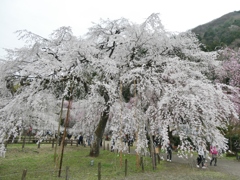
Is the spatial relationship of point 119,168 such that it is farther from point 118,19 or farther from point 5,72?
point 118,19

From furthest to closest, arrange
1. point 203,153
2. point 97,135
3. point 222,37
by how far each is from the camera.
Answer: point 222,37 < point 97,135 < point 203,153

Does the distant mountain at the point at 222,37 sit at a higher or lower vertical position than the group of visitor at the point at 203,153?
higher

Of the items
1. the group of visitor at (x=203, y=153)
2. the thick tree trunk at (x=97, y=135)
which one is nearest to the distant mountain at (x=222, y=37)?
the group of visitor at (x=203, y=153)

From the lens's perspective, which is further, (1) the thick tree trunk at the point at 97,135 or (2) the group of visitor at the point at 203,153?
(1) the thick tree trunk at the point at 97,135

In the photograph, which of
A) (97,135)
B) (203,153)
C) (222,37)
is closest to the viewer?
(203,153)

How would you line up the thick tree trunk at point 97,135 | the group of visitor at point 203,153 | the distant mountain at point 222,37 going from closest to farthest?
the group of visitor at point 203,153 → the thick tree trunk at point 97,135 → the distant mountain at point 222,37

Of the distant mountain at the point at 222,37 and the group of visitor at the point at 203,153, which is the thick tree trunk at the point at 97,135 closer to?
the group of visitor at the point at 203,153

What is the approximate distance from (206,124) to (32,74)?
303 inches

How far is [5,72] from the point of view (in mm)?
9422

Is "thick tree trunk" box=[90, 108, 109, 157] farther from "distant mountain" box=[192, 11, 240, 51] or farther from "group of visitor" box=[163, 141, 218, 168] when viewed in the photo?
"distant mountain" box=[192, 11, 240, 51]

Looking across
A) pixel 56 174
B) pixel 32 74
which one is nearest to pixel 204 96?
pixel 56 174

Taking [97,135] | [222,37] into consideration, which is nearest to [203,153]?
[97,135]

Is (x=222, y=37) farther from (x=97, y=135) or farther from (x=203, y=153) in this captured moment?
(x=203, y=153)

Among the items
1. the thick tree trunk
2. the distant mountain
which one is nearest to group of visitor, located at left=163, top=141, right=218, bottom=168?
the thick tree trunk
